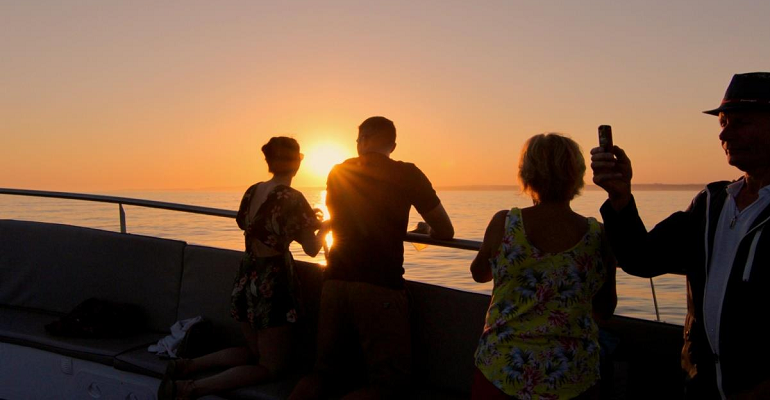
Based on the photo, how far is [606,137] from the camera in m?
1.83

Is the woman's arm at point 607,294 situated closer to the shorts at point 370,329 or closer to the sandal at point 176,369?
the shorts at point 370,329

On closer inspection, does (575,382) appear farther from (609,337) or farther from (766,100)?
(766,100)

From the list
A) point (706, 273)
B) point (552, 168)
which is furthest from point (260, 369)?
point (706, 273)

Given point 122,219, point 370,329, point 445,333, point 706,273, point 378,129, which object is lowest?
point 445,333

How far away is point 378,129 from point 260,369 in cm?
126

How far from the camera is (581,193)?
6.94 feet

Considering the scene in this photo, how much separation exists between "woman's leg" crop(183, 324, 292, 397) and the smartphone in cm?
185

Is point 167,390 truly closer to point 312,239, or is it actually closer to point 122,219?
point 312,239

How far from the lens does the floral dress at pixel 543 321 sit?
1.95 m

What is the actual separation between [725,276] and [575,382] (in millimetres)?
557

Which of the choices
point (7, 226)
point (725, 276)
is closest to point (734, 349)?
point (725, 276)

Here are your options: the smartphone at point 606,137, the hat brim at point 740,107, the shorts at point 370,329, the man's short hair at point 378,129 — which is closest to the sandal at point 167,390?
the shorts at point 370,329

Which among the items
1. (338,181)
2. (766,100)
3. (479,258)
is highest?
(766,100)

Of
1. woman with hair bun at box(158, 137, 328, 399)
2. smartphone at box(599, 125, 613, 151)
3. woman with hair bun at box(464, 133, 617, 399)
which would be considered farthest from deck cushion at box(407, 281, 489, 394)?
smartphone at box(599, 125, 613, 151)
